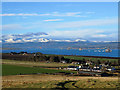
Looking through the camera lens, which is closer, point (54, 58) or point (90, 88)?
point (90, 88)

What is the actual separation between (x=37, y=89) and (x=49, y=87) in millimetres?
905

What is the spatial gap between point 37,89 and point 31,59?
24.6 meters

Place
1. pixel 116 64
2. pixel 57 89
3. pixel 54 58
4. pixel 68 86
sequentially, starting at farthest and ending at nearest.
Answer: pixel 54 58, pixel 116 64, pixel 68 86, pixel 57 89

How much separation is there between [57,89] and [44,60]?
24.1 meters

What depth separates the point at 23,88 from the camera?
46.2 feet

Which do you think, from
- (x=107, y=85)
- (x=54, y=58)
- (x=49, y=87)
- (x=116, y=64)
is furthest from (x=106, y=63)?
(x=49, y=87)

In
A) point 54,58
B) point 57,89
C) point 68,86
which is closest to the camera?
point 57,89

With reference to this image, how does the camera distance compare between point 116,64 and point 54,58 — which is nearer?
point 116,64

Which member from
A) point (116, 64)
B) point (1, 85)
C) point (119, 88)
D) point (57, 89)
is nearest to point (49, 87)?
point (57, 89)

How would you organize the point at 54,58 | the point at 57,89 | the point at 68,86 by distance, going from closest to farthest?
1. the point at 57,89
2. the point at 68,86
3. the point at 54,58

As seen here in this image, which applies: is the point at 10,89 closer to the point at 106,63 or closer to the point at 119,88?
the point at 119,88

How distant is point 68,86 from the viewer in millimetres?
14930

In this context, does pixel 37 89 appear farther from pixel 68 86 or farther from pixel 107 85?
pixel 107 85

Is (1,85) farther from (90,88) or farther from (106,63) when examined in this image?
(106,63)
